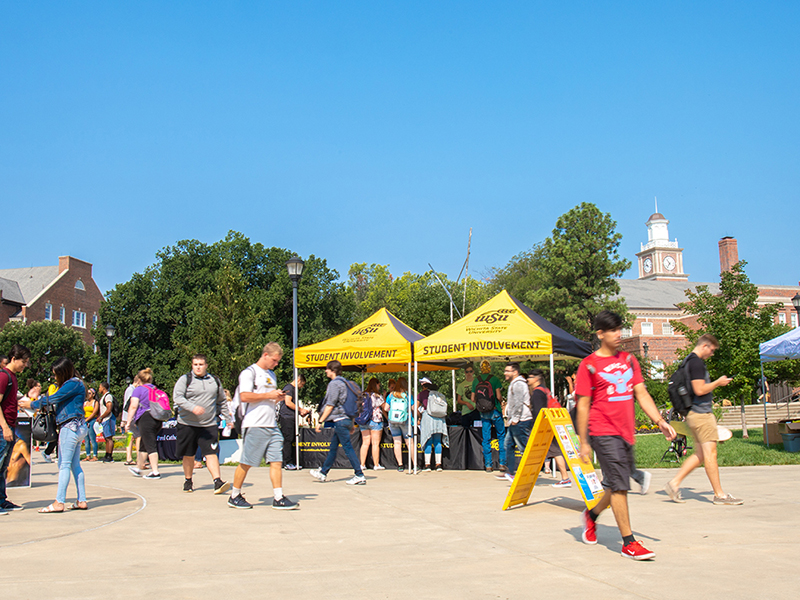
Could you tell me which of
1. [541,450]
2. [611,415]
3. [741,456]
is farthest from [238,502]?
[741,456]

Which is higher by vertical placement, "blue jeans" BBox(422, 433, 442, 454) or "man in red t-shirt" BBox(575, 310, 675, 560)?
"man in red t-shirt" BBox(575, 310, 675, 560)

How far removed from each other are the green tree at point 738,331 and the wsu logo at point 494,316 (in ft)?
39.7

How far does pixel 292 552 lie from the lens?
5.86 metres

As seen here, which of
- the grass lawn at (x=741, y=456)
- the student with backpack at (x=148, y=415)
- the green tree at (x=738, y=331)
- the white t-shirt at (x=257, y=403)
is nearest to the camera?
the white t-shirt at (x=257, y=403)

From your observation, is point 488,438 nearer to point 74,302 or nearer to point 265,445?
point 265,445

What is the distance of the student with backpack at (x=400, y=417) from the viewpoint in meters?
13.2

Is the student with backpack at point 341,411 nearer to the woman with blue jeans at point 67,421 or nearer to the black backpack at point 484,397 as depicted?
the black backpack at point 484,397

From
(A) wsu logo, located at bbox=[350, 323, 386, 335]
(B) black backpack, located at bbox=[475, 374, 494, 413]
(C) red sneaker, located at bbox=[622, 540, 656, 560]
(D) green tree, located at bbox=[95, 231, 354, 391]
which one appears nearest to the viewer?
(C) red sneaker, located at bbox=[622, 540, 656, 560]

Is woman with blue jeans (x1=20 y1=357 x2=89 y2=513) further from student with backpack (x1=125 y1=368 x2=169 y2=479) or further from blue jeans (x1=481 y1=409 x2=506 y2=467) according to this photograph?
blue jeans (x1=481 y1=409 x2=506 y2=467)

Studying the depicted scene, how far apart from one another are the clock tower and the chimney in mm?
61145

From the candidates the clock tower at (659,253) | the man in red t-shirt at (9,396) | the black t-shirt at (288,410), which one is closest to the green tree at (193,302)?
the black t-shirt at (288,410)

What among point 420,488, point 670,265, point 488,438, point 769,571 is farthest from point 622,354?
point 670,265

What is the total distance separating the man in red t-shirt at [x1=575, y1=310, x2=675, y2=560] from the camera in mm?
5355

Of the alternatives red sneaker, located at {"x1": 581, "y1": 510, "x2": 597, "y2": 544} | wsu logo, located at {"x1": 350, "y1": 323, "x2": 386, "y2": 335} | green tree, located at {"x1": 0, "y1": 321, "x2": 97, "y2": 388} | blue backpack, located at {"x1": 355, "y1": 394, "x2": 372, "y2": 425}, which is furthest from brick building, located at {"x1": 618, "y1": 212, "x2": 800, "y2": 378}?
red sneaker, located at {"x1": 581, "y1": 510, "x2": 597, "y2": 544}
